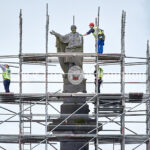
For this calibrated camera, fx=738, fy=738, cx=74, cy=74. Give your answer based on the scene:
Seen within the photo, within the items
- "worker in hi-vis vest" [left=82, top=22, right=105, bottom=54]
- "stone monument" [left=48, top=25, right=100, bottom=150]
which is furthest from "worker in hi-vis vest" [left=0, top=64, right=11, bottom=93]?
"worker in hi-vis vest" [left=82, top=22, right=105, bottom=54]

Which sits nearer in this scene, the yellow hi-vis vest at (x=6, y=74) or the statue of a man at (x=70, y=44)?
the yellow hi-vis vest at (x=6, y=74)

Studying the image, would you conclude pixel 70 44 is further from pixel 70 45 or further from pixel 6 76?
pixel 6 76

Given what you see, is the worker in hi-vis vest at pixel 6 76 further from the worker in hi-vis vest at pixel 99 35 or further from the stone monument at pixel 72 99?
the worker in hi-vis vest at pixel 99 35

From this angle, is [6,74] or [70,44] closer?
[6,74]

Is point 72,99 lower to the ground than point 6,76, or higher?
lower

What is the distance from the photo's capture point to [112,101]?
46844 millimetres

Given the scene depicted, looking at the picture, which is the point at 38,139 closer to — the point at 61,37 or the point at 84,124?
the point at 84,124

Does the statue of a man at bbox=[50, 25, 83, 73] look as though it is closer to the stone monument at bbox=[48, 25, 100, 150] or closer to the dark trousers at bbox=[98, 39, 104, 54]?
the stone monument at bbox=[48, 25, 100, 150]

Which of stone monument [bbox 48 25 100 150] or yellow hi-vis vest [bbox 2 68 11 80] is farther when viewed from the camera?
yellow hi-vis vest [bbox 2 68 11 80]

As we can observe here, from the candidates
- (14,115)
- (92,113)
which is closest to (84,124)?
(92,113)

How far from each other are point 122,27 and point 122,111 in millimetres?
5442

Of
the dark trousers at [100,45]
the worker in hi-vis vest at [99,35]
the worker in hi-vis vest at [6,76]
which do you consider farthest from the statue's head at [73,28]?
the worker in hi-vis vest at [6,76]

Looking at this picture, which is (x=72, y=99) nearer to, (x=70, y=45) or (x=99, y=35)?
(x=70, y=45)

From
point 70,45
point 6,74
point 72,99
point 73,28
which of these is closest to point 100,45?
point 70,45
